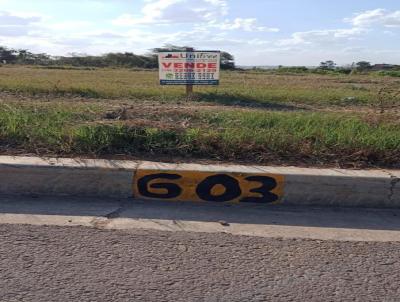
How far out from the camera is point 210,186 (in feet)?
15.7

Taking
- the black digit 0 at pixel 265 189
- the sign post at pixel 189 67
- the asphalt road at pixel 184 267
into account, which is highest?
the sign post at pixel 189 67

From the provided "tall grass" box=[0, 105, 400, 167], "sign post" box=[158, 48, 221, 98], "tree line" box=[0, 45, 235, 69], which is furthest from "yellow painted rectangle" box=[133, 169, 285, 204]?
"tree line" box=[0, 45, 235, 69]

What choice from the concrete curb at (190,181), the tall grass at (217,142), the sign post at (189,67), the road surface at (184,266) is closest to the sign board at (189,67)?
the sign post at (189,67)

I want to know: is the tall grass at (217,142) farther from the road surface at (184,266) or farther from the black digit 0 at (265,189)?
the road surface at (184,266)

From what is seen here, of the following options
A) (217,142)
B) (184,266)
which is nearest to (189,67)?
(217,142)

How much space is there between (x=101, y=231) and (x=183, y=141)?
191cm

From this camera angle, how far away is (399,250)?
378 centimetres

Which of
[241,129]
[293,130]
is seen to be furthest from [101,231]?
[293,130]

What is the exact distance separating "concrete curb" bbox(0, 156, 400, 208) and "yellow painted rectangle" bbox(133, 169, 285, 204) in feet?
0.06

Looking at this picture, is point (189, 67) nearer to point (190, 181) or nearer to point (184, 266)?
point (190, 181)

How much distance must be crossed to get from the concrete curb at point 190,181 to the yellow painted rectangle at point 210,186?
0.06 ft

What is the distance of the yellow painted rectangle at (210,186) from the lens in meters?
4.78

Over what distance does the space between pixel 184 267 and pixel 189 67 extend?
38.9ft

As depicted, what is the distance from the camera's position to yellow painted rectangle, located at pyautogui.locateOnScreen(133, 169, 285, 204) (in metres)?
4.78
